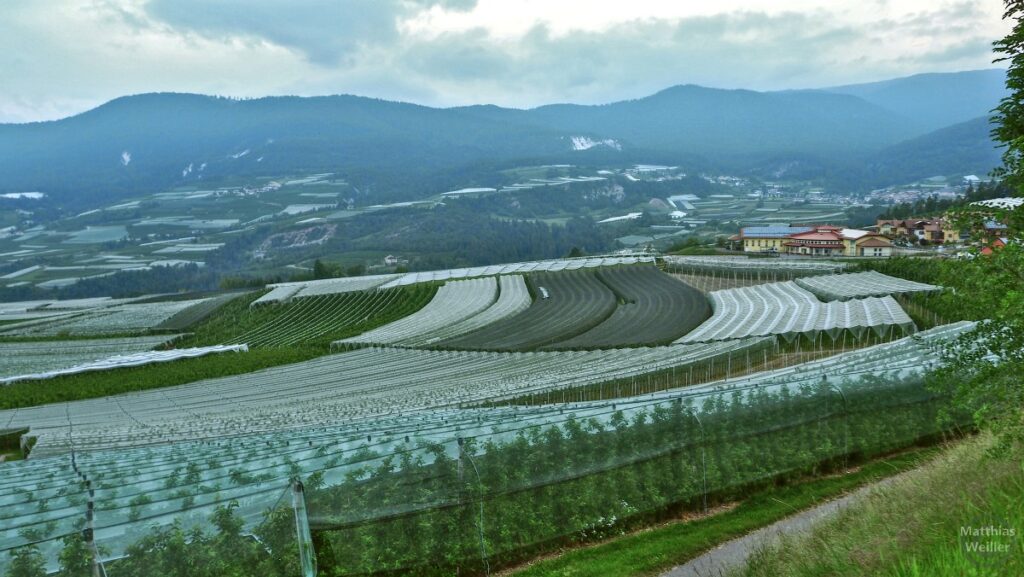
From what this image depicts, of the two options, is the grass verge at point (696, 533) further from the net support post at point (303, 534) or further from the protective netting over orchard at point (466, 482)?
the net support post at point (303, 534)

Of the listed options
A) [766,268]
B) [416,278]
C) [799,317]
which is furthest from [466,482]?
[416,278]

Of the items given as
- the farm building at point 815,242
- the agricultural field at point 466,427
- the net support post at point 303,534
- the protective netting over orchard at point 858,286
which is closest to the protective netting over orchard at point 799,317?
the agricultural field at point 466,427

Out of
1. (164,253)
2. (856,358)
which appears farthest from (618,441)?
(164,253)

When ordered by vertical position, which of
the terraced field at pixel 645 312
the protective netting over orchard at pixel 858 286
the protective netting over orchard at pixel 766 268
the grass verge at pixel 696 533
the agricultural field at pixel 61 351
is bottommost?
the agricultural field at pixel 61 351

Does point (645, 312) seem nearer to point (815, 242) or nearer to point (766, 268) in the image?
point (766, 268)

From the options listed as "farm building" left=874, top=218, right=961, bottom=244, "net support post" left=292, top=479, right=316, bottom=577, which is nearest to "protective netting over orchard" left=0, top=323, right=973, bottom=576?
"net support post" left=292, top=479, right=316, bottom=577

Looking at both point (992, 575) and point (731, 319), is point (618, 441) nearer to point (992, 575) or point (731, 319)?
point (992, 575)
